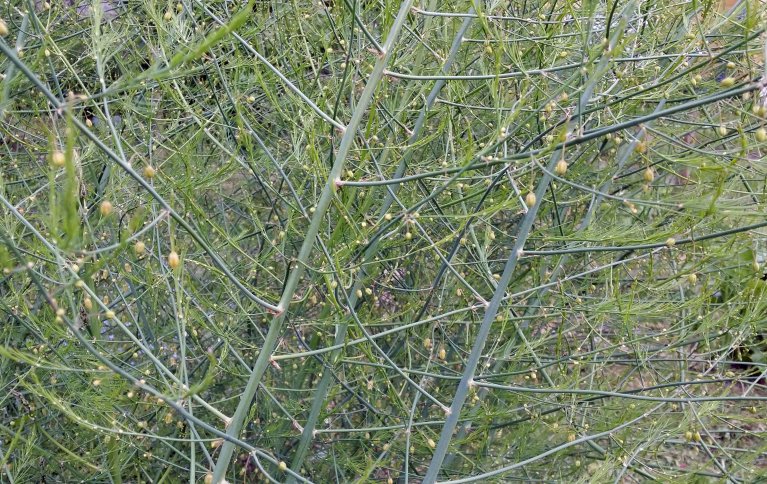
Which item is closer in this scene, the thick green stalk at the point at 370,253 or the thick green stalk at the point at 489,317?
the thick green stalk at the point at 489,317

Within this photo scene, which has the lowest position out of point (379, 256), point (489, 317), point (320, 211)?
point (379, 256)

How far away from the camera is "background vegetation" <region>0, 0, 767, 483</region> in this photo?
239 centimetres

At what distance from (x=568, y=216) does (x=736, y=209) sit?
192 cm

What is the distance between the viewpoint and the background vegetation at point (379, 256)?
7.85 feet

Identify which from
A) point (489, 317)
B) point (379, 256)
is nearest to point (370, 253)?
point (379, 256)

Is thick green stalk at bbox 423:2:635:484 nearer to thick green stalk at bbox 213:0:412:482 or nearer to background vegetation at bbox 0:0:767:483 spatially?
background vegetation at bbox 0:0:767:483

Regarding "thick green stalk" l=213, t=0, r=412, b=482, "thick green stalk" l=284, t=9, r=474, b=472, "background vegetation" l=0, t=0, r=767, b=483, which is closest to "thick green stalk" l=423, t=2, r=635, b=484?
"background vegetation" l=0, t=0, r=767, b=483

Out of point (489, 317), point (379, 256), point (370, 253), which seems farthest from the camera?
point (379, 256)

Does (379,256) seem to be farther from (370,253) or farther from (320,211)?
(320,211)

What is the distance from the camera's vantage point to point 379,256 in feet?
9.98

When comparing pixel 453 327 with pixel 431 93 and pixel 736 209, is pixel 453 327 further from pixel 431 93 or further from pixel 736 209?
pixel 736 209

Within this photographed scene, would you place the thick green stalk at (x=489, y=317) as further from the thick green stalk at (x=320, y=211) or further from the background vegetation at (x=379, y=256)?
the thick green stalk at (x=320, y=211)

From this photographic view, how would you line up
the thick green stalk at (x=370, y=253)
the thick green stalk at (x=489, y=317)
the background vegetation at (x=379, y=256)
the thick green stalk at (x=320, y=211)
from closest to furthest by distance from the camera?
the thick green stalk at (x=320, y=211) → the thick green stalk at (x=489, y=317) → the background vegetation at (x=379, y=256) → the thick green stalk at (x=370, y=253)

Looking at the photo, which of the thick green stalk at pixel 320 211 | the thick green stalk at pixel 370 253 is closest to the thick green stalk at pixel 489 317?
the thick green stalk at pixel 370 253
